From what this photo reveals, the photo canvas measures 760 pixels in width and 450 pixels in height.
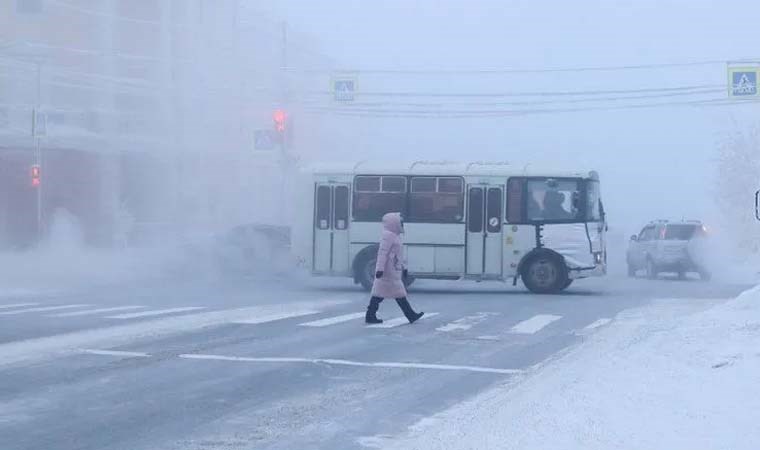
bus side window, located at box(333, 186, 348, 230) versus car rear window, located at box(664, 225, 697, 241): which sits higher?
bus side window, located at box(333, 186, 348, 230)

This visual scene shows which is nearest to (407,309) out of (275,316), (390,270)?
(390,270)

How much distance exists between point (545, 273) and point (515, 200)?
182 cm

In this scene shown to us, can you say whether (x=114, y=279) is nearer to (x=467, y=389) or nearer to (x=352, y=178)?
(x=352, y=178)

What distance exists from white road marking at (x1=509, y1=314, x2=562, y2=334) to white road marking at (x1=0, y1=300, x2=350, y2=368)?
4504mm

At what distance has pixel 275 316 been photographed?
19.5 meters

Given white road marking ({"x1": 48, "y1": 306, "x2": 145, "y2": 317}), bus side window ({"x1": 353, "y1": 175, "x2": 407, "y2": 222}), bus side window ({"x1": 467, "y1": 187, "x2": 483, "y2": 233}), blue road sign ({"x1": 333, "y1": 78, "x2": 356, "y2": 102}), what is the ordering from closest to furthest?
white road marking ({"x1": 48, "y1": 306, "x2": 145, "y2": 317}) < bus side window ({"x1": 467, "y1": 187, "x2": 483, "y2": 233}) < bus side window ({"x1": 353, "y1": 175, "x2": 407, "y2": 222}) < blue road sign ({"x1": 333, "y1": 78, "x2": 356, "y2": 102})

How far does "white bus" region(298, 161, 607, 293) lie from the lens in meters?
26.6

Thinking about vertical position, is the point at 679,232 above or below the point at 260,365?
above

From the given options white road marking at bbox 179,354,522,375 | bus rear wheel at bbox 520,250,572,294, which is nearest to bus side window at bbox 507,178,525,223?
bus rear wheel at bbox 520,250,572,294

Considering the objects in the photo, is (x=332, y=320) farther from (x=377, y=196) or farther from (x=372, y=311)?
(x=377, y=196)

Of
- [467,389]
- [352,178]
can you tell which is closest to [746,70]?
[352,178]

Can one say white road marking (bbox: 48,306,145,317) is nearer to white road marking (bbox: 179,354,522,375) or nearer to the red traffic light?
white road marking (bbox: 179,354,522,375)

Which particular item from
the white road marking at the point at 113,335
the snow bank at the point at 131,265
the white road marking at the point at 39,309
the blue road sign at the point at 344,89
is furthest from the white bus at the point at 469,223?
the blue road sign at the point at 344,89

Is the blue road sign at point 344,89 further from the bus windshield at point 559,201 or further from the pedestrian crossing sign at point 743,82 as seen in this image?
the pedestrian crossing sign at point 743,82
